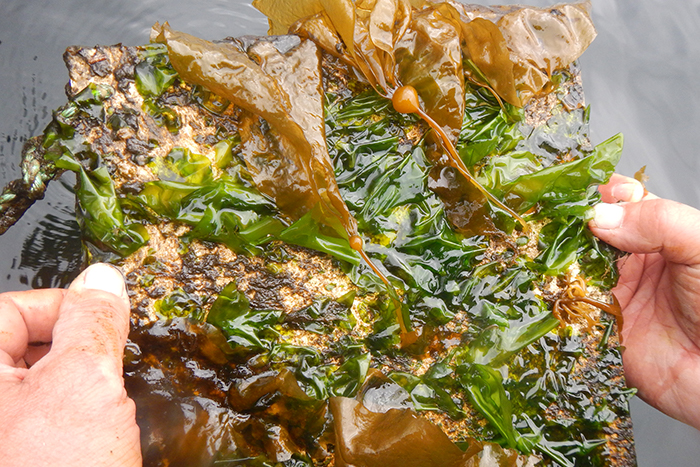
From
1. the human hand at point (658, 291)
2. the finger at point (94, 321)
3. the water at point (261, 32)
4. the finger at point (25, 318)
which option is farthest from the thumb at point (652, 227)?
the finger at point (25, 318)

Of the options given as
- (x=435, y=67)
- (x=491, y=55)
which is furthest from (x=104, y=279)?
(x=491, y=55)

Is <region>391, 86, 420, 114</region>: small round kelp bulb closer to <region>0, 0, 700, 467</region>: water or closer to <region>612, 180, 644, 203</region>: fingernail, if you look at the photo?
<region>612, 180, 644, 203</region>: fingernail

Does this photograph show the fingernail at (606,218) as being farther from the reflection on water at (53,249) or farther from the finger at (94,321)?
the reflection on water at (53,249)

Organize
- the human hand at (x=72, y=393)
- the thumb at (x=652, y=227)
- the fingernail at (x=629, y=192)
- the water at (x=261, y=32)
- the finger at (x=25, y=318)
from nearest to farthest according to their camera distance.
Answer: the human hand at (x=72, y=393) → the finger at (x=25, y=318) → the thumb at (x=652, y=227) → the fingernail at (x=629, y=192) → the water at (x=261, y=32)

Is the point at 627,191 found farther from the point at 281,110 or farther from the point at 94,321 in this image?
the point at 94,321

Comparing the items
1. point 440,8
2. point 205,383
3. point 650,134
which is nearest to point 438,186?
point 440,8
